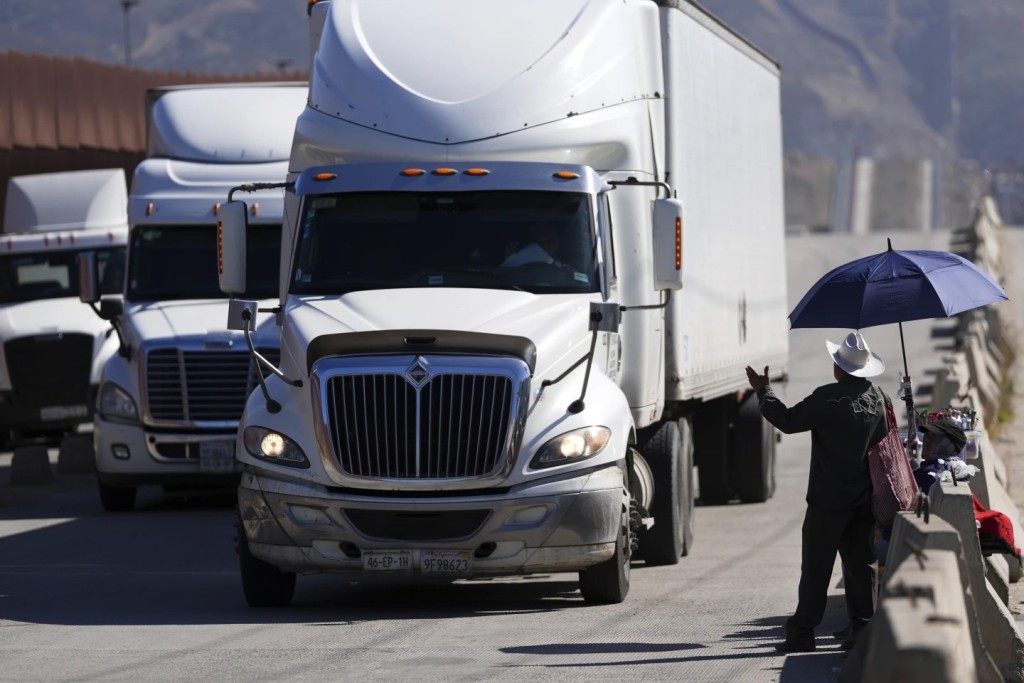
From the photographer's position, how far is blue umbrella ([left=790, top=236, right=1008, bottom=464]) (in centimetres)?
1015

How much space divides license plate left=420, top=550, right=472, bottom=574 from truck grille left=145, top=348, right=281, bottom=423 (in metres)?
7.09

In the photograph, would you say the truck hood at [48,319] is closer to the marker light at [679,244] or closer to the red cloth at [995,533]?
the marker light at [679,244]

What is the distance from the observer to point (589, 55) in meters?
13.1

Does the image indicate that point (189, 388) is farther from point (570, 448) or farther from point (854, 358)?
point (854, 358)

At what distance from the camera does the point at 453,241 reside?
12367mm

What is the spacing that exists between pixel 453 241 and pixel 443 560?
2209mm

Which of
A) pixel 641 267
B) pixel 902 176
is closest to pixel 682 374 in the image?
pixel 641 267

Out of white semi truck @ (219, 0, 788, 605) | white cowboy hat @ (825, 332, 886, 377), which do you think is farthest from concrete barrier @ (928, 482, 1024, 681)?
white semi truck @ (219, 0, 788, 605)

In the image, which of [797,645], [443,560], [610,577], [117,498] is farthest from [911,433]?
[117,498]

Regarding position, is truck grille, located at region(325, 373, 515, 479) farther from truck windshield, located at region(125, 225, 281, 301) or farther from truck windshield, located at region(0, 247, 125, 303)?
truck windshield, located at region(0, 247, 125, 303)

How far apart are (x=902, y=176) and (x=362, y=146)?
528ft

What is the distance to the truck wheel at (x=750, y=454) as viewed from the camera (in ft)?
61.3

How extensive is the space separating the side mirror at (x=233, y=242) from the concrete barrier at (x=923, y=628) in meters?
6.60

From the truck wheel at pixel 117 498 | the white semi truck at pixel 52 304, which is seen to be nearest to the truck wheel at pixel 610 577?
the truck wheel at pixel 117 498
